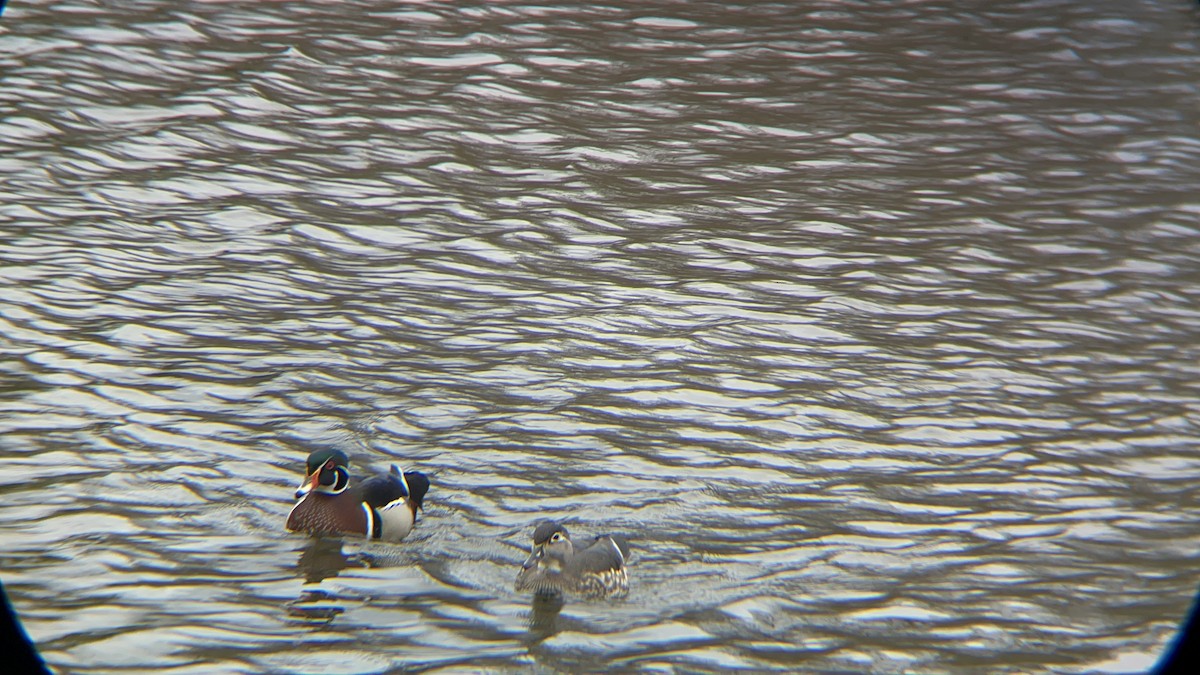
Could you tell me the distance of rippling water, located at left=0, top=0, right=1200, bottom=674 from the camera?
675 centimetres

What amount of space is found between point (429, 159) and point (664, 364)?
5.19 metres

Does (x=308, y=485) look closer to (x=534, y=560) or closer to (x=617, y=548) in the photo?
(x=534, y=560)

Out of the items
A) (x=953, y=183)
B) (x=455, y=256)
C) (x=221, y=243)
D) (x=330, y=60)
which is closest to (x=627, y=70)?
(x=330, y=60)

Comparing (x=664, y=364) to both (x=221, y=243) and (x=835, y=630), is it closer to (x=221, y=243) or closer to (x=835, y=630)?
(x=835, y=630)

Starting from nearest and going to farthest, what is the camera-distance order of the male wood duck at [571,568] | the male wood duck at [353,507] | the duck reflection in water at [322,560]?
the male wood duck at [571,568]
the duck reflection in water at [322,560]
the male wood duck at [353,507]

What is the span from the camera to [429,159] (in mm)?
13977

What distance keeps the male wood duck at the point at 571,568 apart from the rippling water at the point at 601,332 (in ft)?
0.52

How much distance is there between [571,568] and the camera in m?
6.62

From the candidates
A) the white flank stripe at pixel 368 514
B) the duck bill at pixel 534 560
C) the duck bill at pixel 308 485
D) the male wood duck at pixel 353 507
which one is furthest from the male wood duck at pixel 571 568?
the duck bill at pixel 308 485

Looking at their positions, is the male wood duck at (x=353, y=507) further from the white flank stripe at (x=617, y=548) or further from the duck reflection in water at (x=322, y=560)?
the white flank stripe at (x=617, y=548)

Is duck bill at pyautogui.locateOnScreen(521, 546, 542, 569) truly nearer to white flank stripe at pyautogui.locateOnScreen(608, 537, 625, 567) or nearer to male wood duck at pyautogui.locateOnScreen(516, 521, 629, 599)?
male wood duck at pyautogui.locateOnScreen(516, 521, 629, 599)

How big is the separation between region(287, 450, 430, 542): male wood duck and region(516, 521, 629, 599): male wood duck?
0.94 meters

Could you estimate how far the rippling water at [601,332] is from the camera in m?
6.75


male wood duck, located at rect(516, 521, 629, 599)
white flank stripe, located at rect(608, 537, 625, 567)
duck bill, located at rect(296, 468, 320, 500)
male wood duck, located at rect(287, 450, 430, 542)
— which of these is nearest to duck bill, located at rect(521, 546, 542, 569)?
male wood duck, located at rect(516, 521, 629, 599)
